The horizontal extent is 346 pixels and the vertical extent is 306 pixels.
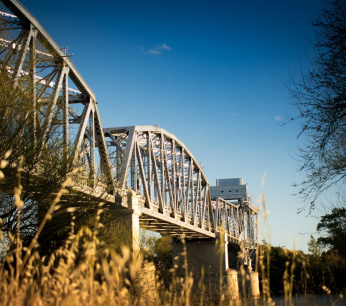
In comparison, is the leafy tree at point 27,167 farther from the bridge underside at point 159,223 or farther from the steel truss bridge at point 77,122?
the bridge underside at point 159,223

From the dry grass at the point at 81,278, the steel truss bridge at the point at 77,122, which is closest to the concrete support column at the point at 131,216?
the steel truss bridge at the point at 77,122

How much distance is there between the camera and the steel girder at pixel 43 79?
15.0 meters

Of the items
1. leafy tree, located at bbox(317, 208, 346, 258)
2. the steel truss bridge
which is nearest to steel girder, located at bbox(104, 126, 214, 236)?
the steel truss bridge

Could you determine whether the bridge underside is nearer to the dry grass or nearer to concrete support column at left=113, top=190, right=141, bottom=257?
concrete support column at left=113, top=190, right=141, bottom=257

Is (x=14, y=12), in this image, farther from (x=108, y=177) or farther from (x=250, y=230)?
(x=250, y=230)

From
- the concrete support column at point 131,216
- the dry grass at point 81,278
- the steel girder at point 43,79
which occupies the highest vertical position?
the steel girder at point 43,79

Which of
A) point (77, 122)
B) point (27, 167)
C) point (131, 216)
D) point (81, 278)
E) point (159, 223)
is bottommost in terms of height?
point (81, 278)

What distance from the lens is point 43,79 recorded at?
1859cm

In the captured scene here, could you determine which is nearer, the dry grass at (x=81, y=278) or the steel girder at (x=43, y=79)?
the dry grass at (x=81, y=278)

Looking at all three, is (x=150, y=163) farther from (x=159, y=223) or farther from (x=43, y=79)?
(x=43, y=79)

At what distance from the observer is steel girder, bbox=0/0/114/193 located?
15.0 m

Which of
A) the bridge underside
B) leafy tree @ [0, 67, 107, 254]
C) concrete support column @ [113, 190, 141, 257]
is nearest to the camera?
leafy tree @ [0, 67, 107, 254]

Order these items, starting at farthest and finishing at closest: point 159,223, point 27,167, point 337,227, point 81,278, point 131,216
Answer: point 159,223, point 337,227, point 131,216, point 27,167, point 81,278

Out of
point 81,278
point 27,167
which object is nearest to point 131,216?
point 27,167
